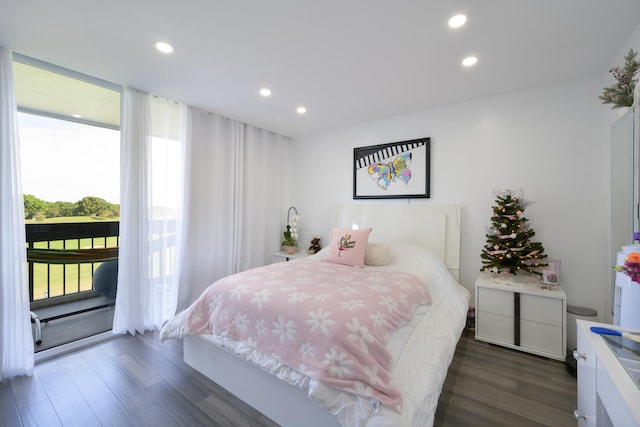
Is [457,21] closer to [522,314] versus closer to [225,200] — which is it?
[522,314]

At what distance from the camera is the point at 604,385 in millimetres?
960

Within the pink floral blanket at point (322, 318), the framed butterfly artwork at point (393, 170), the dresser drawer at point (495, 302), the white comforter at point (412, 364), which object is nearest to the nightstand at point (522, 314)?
the dresser drawer at point (495, 302)

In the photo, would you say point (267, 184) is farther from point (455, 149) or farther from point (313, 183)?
point (455, 149)

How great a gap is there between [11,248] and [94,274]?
1.47m

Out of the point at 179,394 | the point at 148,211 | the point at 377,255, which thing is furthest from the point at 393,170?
the point at 179,394

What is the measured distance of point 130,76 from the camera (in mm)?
2393

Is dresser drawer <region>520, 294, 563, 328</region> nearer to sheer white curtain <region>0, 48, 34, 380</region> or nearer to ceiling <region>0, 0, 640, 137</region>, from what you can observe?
ceiling <region>0, 0, 640, 137</region>

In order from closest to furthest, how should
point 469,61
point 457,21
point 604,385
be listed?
point 604,385, point 457,21, point 469,61

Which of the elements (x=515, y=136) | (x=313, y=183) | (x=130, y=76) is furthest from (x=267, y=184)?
(x=515, y=136)

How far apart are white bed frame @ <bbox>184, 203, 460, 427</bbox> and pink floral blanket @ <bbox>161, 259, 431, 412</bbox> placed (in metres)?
Answer: 0.18

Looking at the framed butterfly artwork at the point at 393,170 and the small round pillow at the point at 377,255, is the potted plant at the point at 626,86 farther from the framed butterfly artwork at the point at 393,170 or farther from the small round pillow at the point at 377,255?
the small round pillow at the point at 377,255

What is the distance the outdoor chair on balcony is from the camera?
2570mm

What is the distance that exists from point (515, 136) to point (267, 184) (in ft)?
10.6

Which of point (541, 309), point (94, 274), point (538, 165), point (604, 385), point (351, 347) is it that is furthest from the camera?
point (94, 274)
